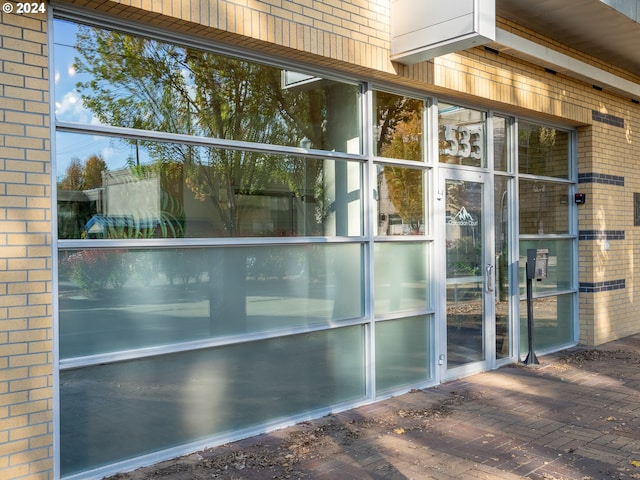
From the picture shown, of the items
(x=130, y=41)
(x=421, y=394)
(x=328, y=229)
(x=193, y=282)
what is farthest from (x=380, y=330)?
(x=130, y=41)

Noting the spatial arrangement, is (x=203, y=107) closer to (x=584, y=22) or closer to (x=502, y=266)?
(x=502, y=266)

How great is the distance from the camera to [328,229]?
5.63 meters

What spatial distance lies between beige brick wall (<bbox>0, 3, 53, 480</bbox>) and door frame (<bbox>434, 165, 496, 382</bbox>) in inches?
167

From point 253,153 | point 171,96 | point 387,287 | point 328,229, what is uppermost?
point 171,96

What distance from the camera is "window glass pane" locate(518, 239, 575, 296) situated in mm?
8086

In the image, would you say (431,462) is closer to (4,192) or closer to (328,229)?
(328,229)

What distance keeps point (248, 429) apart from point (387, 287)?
2.10 metres

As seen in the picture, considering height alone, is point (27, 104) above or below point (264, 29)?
below

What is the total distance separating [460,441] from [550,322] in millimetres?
4350

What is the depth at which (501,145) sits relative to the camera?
777 cm

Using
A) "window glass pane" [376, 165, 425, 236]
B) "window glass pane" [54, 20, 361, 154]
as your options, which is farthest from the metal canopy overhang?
"window glass pane" [54, 20, 361, 154]

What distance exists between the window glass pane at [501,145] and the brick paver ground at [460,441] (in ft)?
9.28

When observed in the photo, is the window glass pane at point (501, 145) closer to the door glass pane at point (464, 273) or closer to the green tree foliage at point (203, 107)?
the door glass pane at point (464, 273)

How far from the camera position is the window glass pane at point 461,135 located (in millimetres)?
6891
